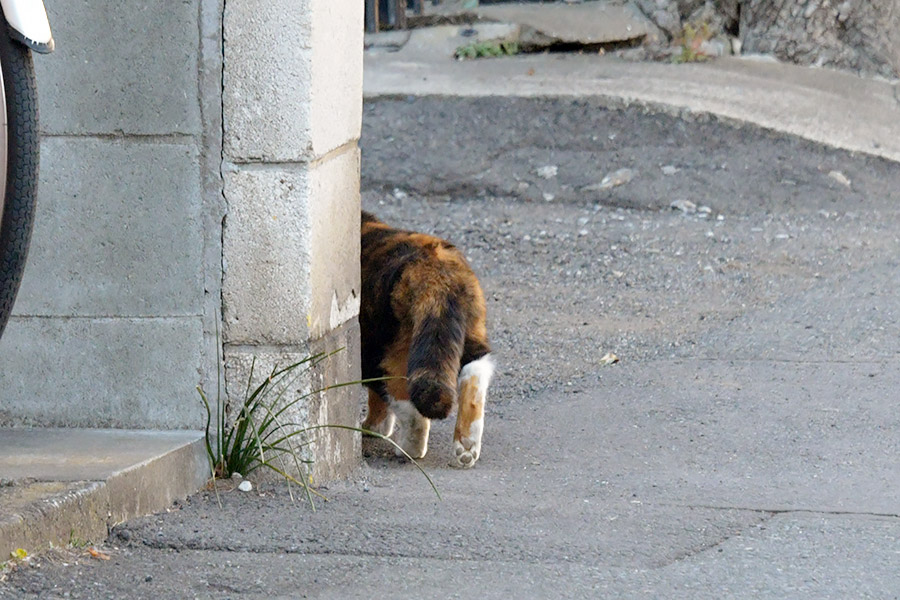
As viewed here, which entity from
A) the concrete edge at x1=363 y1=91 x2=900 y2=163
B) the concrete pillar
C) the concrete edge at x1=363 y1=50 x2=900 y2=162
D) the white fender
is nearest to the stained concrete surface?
the concrete edge at x1=363 y1=91 x2=900 y2=163

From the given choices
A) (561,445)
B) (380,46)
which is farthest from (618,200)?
(561,445)

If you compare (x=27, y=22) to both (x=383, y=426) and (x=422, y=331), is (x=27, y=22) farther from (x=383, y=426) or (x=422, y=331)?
(x=383, y=426)

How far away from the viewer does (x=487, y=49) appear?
39.5ft

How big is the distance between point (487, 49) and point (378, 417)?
771 cm

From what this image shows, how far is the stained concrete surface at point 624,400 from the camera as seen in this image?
3115mm

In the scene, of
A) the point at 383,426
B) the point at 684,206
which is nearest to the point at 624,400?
the point at 383,426

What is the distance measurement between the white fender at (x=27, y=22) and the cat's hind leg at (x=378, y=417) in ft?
7.84

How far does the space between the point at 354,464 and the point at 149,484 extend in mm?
894

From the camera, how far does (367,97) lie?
437 inches

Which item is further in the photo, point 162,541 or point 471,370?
point 471,370

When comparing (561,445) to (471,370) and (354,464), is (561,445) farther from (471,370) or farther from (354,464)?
(354,464)

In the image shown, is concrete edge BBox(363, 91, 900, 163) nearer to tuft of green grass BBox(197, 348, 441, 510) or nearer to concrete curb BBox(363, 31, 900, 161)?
concrete curb BBox(363, 31, 900, 161)

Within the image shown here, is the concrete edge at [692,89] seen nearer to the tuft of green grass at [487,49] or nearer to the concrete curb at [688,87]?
the concrete curb at [688,87]

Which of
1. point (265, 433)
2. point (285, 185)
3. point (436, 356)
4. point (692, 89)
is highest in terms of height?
point (285, 185)
